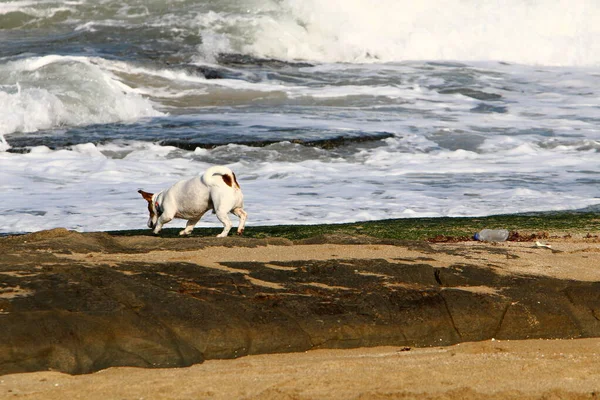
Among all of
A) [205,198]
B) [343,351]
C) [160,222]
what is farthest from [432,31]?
[343,351]

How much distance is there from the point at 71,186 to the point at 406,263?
27.8 feet

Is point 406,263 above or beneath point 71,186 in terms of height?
above

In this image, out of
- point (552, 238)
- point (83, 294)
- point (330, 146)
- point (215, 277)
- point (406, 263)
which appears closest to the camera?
point (83, 294)

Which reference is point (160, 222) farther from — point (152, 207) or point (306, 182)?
point (306, 182)

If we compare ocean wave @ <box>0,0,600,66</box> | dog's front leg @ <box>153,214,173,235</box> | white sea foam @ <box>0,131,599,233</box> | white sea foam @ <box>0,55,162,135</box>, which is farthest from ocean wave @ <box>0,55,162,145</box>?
dog's front leg @ <box>153,214,173,235</box>

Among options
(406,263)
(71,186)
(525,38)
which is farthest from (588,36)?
(406,263)

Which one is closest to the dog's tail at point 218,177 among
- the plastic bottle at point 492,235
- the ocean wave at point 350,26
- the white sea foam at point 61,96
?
the plastic bottle at point 492,235

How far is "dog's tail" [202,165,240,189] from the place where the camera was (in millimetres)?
9141

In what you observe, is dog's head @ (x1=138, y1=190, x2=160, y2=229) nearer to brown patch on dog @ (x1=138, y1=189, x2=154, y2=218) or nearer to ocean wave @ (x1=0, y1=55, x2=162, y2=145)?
brown patch on dog @ (x1=138, y1=189, x2=154, y2=218)

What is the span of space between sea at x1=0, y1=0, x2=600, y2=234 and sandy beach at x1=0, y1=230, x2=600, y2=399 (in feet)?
14.0

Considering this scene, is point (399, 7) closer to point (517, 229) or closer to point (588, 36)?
point (588, 36)

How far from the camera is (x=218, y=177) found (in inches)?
362

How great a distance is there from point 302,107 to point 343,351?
54.9 ft

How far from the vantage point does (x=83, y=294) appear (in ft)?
19.5
